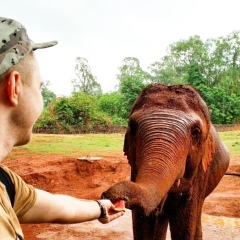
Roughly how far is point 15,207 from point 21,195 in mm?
48

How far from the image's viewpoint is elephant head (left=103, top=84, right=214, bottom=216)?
2630 millimetres

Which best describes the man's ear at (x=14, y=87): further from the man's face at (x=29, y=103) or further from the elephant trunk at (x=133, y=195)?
the elephant trunk at (x=133, y=195)

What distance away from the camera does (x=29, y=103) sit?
113cm

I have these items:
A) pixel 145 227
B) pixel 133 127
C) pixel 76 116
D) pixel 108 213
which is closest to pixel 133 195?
pixel 108 213

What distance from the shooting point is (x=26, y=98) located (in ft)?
3.64

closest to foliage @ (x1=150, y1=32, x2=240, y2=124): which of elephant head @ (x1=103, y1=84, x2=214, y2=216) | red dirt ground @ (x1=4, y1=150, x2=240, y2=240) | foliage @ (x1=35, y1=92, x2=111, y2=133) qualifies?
foliage @ (x1=35, y1=92, x2=111, y2=133)

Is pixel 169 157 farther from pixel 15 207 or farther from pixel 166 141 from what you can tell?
pixel 15 207

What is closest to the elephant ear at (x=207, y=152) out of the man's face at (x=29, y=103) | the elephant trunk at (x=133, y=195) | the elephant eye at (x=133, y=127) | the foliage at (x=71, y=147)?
the elephant eye at (x=133, y=127)

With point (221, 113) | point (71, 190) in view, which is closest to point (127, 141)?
point (71, 190)

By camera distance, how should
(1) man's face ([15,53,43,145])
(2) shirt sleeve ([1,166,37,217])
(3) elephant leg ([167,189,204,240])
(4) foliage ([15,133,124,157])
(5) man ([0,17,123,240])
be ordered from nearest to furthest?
(5) man ([0,17,123,240]) < (1) man's face ([15,53,43,145]) < (2) shirt sleeve ([1,166,37,217]) < (3) elephant leg ([167,189,204,240]) < (4) foliage ([15,133,124,157])

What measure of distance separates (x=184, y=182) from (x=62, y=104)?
25152 mm

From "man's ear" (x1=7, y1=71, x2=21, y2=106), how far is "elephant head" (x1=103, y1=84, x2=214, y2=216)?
137 centimetres

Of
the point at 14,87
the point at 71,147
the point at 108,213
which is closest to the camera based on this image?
the point at 14,87

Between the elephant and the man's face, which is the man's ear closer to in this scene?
the man's face
